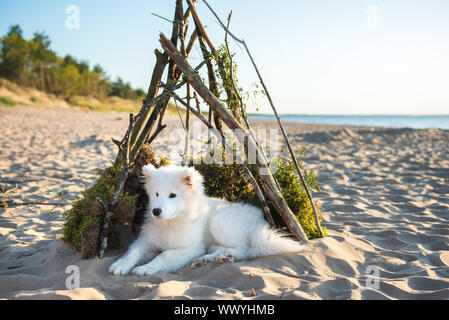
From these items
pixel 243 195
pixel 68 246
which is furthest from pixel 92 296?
pixel 243 195

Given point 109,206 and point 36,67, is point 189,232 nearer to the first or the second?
point 109,206

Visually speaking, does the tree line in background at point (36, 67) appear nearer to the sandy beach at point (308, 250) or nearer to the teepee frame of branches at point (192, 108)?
the sandy beach at point (308, 250)

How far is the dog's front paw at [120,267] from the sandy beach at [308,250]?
7 cm

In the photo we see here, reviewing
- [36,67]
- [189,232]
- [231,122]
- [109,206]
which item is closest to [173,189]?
[189,232]

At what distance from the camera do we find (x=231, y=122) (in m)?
3.44

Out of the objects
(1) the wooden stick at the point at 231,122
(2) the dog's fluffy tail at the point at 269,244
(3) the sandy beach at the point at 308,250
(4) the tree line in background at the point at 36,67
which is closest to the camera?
(3) the sandy beach at the point at 308,250

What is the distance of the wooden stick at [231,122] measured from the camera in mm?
3441

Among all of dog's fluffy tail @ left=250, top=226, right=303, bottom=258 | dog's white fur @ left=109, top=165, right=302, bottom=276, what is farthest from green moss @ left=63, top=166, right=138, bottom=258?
dog's fluffy tail @ left=250, top=226, right=303, bottom=258

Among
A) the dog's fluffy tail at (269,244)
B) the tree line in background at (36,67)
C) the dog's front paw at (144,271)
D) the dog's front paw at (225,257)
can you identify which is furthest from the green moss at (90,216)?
the tree line in background at (36,67)

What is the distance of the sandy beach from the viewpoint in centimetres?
261

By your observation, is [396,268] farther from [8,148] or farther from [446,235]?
[8,148]

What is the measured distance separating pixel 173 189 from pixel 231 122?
3.06 feet

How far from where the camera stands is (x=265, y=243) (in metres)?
3.21
